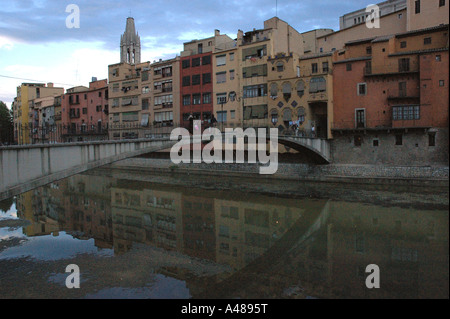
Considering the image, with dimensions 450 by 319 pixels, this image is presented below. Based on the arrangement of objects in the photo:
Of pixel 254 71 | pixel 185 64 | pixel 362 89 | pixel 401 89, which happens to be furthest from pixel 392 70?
pixel 185 64

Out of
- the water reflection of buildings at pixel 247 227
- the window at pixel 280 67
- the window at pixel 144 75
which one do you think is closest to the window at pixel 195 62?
the window at pixel 144 75

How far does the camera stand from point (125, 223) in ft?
58.6

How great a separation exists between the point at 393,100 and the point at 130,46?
65218mm

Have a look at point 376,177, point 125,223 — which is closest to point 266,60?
point 376,177

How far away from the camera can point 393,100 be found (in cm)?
2762

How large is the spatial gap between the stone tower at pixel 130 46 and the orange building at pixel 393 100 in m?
58.4

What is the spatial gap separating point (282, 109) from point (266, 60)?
5437mm

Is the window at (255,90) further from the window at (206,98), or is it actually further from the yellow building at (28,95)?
the yellow building at (28,95)

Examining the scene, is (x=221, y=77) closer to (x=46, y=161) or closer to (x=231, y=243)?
(x=231, y=243)

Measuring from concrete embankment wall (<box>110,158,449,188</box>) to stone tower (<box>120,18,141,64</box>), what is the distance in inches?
1922

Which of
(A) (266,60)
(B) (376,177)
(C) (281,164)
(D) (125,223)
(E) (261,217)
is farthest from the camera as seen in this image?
(A) (266,60)

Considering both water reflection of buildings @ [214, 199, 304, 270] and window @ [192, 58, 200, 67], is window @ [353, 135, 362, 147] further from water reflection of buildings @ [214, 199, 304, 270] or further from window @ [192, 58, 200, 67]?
window @ [192, 58, 200, 67]
